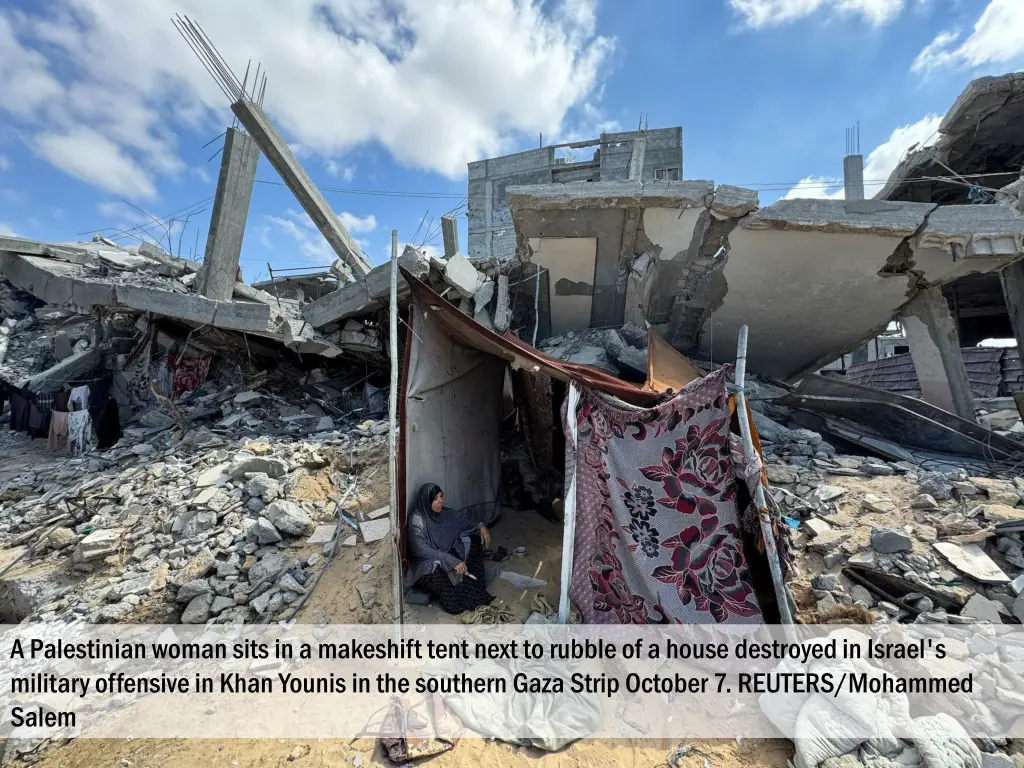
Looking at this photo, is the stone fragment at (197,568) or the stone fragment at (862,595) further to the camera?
the stone fragment at (197,568)

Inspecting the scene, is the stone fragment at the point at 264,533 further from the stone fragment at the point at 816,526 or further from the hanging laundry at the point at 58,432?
the hanging laundry at the point at 58,432

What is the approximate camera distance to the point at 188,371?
24.9 feet

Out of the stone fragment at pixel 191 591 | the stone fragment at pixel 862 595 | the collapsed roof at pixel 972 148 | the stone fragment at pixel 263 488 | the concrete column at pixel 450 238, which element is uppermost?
the collapsed roof at pixel 972 148

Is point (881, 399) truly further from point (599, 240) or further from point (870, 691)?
point (870, 691)

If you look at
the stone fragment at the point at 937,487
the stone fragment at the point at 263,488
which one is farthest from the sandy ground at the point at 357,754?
the stone fragment at the point at 937,487

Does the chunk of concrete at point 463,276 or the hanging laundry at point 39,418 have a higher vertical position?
the chunk of concrete at point 463,276

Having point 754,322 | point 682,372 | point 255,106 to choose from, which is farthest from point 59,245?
point 754,322

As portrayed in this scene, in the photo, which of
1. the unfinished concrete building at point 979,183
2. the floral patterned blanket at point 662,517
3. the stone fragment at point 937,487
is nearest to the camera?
the floral patterned blanket at point 662,517

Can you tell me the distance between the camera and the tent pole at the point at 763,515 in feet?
9.32

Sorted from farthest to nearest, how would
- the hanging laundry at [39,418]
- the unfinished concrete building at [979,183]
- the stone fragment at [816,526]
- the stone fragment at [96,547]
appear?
1. the hanging laundry at [39,418]
2. the unfinished concrete building at [979,183]
3. the stone fragment at [96,547]
4. the stone fragment at [816,526]

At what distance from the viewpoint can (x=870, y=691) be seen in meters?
2.32

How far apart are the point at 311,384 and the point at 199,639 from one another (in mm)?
4776

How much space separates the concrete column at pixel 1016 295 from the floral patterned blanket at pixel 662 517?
6418 millimetres

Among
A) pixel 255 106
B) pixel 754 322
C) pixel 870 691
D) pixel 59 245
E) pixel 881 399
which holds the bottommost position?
pixel 870 691
